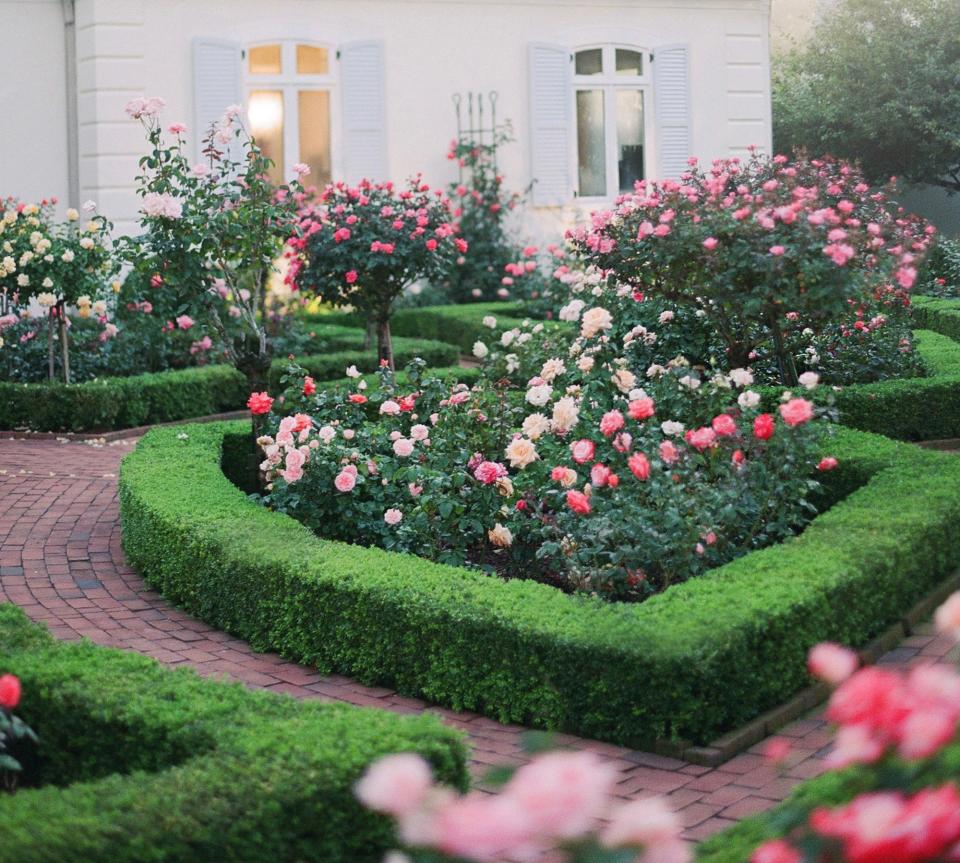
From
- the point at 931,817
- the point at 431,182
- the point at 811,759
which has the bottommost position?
the point at 811,759

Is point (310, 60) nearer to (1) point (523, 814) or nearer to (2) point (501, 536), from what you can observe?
(2) point (501, 536)

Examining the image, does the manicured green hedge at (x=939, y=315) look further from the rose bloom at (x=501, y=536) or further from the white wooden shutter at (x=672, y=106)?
the rose bloom at (x=501, y=536)

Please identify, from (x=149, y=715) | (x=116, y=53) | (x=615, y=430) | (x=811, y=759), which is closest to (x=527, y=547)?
(x=615, y=430)

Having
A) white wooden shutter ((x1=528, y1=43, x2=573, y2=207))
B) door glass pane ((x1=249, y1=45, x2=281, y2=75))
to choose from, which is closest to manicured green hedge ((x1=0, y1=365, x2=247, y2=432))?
door glass pane ((x1=249, y1=45, x2=281, y2=75))

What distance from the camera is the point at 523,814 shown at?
1.65 m

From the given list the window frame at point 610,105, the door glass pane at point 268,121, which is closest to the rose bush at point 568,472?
the door glass pane at point 268,121

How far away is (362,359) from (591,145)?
5120 mm

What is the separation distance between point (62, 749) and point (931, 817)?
2764 mm

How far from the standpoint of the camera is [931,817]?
172cm

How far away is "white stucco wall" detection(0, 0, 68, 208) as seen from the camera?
13.7 metres

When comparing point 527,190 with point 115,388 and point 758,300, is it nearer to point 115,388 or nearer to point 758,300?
point 115,388

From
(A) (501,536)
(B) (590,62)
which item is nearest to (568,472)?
(A) (501,536)

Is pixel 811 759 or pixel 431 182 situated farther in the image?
pixel 431 182

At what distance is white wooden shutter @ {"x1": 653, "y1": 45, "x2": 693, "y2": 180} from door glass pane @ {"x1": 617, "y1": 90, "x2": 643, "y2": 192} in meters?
0.21
